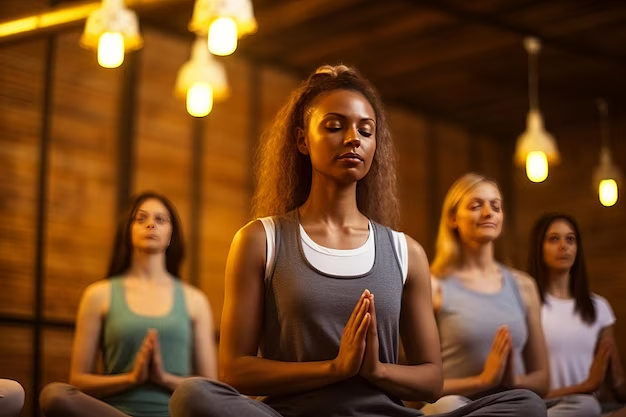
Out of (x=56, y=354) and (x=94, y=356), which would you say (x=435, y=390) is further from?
(x=56, y=354)

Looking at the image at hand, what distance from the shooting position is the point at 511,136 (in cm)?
900

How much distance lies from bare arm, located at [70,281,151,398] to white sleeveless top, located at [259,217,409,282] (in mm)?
1292

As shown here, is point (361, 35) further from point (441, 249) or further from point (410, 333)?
point (410, 333)

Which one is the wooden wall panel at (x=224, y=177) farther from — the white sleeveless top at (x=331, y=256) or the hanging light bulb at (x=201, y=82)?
the white sleeveless top at (x=331, y=256)

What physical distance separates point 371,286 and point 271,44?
4756mm

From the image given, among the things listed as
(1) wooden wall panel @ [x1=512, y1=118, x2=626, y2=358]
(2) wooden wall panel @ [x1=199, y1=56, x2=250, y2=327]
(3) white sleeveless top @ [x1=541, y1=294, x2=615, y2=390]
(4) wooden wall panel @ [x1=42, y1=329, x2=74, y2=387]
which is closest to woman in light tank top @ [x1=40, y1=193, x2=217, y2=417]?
(3) white sleeveless top @ [x1=541, y1=294, x2=615, y2=390]

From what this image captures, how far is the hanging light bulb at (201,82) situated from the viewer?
5.13 m

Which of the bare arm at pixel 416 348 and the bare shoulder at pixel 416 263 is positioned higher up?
the bare shoulder at pixel 416 263

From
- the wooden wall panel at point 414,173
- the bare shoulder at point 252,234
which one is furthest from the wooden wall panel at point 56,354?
the bare shoulder at point 252,234

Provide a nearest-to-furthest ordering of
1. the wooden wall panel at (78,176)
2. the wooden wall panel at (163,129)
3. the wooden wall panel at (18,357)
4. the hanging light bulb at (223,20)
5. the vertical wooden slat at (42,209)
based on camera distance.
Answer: the hanging light bulb at (223,20) → the wooden wall panel at (18,357) → the vertical wooden slat at (42,209) → the wooden wall panel at (78,176) → the wooden wall panel at (163,129)

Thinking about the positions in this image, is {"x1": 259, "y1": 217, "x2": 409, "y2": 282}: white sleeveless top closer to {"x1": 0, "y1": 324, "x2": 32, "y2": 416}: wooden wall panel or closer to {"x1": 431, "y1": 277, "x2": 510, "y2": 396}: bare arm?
{"x1": 431, "y1": 277, "x2": 510, "y2": 396}: bare arm

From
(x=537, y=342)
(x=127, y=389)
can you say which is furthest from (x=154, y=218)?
(x=537, y=342)

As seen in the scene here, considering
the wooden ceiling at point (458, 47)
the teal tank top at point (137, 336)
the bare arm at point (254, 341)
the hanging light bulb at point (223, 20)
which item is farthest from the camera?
the wooden ceiling at point (458, 47)

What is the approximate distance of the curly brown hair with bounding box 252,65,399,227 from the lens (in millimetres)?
2629
